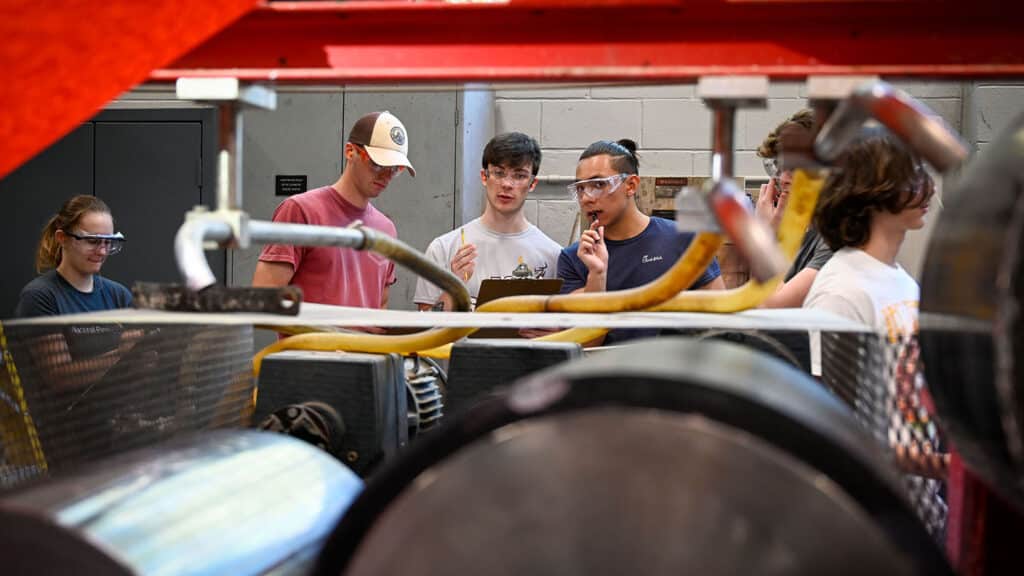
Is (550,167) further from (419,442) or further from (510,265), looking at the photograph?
(419,442)

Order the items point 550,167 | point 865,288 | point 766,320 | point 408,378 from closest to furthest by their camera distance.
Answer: point 766,320, point 408,378, point 865,288, point 550,167

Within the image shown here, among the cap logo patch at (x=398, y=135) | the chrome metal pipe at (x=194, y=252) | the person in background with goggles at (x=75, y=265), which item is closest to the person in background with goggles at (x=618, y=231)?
the cap logo patch at (x=398, y=135)

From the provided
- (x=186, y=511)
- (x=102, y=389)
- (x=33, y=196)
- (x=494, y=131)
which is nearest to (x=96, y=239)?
(x=33, y=196)

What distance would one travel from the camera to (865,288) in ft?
4.77

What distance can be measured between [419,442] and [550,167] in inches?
157

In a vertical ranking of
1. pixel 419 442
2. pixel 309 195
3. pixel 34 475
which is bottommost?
pixel 34 475

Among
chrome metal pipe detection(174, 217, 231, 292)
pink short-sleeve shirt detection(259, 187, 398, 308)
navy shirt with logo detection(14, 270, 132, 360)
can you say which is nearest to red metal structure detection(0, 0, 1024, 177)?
chrome metal pipe detection(174, 217, 231, 292)

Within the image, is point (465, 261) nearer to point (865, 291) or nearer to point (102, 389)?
point (865, 291)

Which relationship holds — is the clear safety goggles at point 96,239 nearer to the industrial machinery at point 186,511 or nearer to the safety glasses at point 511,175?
the safety glasses at point 511,175

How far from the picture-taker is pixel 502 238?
10.3ft

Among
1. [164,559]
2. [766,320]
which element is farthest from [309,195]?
[164,559]

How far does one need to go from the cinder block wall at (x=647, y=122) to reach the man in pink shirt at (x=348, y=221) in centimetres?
158

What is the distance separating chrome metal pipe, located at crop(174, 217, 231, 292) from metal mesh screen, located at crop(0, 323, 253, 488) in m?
0.27

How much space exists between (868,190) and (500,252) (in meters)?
1.69
